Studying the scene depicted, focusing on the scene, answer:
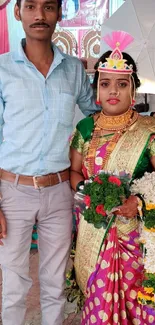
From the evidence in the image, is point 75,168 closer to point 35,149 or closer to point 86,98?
point 35,149

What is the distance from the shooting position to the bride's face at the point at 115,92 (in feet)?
7.16

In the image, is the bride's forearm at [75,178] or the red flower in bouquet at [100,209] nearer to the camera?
the red flower in bouquet at [100,209]

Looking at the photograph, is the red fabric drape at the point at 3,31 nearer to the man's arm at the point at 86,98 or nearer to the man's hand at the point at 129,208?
the man's arm at the point at 86,98

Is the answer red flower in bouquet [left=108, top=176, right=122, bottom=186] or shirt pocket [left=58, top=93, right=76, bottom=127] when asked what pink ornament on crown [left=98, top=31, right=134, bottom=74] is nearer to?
shirt pocket [left=58, top=93, right=76, bottom=127]

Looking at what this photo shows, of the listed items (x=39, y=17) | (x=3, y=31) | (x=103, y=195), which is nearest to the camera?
(x=103, y=195)

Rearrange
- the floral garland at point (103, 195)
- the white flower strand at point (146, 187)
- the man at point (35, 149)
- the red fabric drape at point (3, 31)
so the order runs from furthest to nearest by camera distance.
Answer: the red fabric drape at point (3, 31), the man at point (35, 149), the white flower strand at point (146, 187), the floral garland at point (103, 195)

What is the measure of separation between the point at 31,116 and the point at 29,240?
0.69m

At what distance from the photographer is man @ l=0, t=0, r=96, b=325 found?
2.17 metres

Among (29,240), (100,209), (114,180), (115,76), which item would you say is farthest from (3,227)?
(115,76)

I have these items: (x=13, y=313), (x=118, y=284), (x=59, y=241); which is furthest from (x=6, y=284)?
(x=118, y=284)

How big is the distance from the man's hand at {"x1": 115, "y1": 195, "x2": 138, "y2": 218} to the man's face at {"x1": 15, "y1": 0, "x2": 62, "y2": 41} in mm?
928

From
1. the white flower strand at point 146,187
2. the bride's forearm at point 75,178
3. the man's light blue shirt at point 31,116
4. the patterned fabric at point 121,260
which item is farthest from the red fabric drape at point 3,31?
the white flower strand at point 146,187

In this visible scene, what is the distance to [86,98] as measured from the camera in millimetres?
2459

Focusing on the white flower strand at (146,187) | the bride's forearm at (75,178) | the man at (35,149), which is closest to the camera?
the white flower strand at (146,187)
